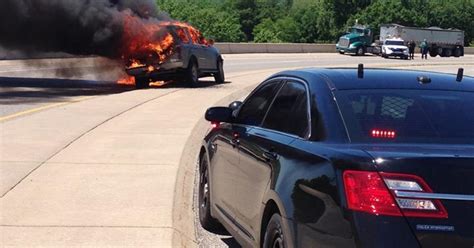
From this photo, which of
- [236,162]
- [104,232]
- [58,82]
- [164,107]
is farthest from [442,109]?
[58,82]

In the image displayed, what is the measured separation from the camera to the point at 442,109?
4520 mm

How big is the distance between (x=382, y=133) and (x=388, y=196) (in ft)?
2.26

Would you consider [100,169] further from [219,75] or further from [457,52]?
[457,52]

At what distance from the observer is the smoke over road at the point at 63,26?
25219mm

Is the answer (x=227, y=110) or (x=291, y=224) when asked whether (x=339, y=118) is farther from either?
(x=227, y=110)

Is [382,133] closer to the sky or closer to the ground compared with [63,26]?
closer to the sky

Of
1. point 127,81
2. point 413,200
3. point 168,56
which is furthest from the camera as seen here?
point 127,81

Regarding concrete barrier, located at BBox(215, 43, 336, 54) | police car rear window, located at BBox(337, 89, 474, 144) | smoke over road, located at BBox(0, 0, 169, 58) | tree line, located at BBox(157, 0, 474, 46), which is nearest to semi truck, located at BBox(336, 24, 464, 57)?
concrete barrier, located at BBox(215, 43, 336, 54)

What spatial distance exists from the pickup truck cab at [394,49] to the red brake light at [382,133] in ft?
185

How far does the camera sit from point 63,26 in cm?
2648

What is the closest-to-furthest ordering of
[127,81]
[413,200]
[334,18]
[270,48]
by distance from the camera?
[413,200], [127,81], [270,48], [334,18]

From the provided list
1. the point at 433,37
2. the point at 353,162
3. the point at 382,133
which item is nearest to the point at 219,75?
the point at 382,133

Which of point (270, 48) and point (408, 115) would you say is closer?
point (408, 115)

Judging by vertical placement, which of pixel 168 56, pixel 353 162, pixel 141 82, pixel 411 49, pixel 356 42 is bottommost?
pixel 411 49
